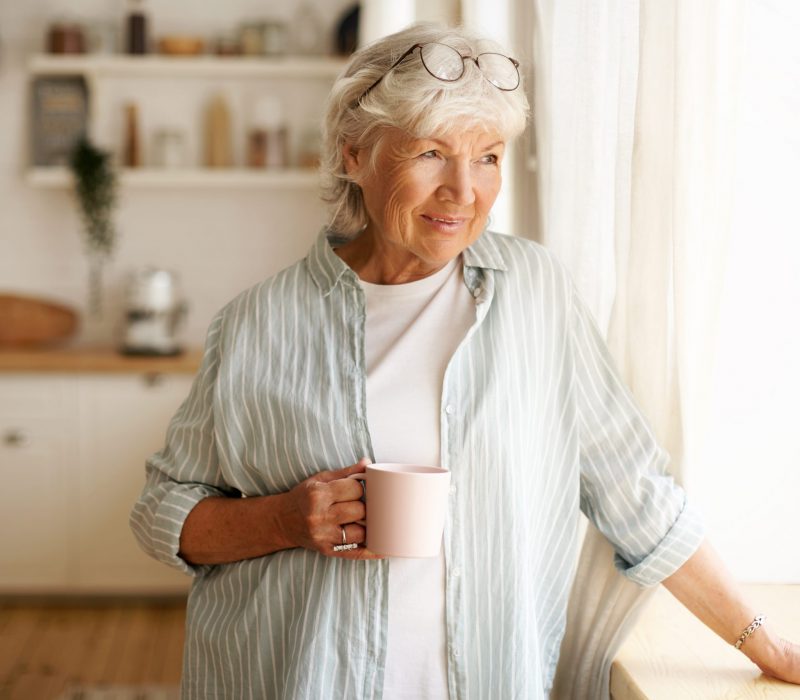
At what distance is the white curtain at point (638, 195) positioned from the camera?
45.3 inches

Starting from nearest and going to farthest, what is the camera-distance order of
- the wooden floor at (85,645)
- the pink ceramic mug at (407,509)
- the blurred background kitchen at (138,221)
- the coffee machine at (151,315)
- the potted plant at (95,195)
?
the pink ceramic mug at (407,509)
the blurred background kitchen at (138,221)
the wooden floor at (85,645)
the coffee machine at (151,315)
the potted plant at (95,195)

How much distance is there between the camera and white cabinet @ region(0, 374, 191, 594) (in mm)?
3717

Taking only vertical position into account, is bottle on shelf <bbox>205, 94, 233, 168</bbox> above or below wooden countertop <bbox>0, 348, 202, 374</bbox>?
above

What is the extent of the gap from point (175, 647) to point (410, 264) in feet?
8.23

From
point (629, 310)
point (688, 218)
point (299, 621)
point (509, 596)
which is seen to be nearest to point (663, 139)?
point (688, 218)

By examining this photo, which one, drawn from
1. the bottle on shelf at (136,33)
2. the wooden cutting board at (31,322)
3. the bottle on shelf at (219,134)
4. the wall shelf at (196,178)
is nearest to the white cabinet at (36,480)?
the wooden cutting board at (31,322)

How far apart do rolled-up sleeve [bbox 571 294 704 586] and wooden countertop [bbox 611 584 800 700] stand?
0.11 meters

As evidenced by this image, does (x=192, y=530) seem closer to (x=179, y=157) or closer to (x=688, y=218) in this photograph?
(x=688, y=218)

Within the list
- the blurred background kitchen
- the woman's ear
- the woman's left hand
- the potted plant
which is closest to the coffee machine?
the blurred background kitchen

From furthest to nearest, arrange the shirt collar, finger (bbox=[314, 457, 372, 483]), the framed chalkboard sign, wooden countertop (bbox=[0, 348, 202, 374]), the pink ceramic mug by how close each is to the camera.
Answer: the framed chalkboard sign
wooden countertop (bbox=[0, 348, 202, 374])
the shirt collar
finger (bbox=[314, 457, 372, 483])
the pink ceramic mug

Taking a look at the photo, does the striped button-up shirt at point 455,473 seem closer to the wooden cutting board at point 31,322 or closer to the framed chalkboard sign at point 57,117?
the wooden cutting board at point 31,322

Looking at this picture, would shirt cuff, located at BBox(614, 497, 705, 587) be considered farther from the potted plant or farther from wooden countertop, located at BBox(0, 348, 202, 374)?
the potted plant

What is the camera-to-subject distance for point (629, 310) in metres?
1.27

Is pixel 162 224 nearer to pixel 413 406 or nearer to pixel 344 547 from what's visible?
pixel 413 406
